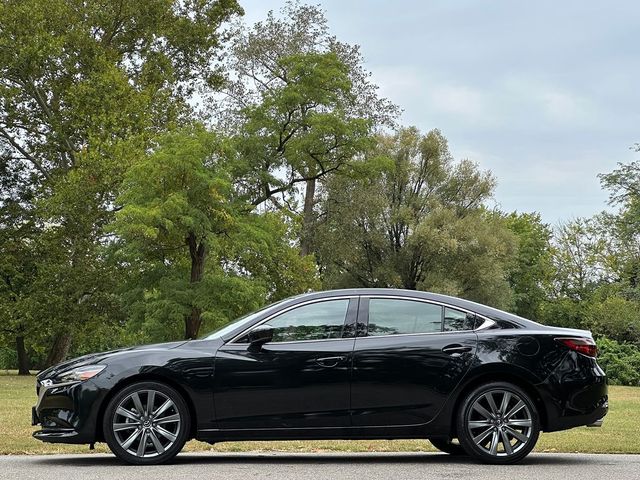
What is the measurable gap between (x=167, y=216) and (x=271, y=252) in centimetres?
545

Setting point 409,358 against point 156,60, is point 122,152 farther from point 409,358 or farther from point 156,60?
point 409,358

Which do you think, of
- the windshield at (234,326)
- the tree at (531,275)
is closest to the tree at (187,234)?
the windshield at (234,326)

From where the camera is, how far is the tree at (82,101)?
112 feet

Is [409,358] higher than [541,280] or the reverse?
the reverse

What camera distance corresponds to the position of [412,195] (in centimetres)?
5647

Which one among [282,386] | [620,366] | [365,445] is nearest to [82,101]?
[620,366]

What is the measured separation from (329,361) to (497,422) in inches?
64.4

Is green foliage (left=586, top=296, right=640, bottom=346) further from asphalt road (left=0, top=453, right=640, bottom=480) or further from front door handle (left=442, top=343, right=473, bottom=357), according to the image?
front door handle (left=442, top=343, right=473, bottom=357)

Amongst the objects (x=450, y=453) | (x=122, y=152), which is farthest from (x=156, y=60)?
(x=450, y=453)

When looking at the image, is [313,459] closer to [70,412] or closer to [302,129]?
[70,412]

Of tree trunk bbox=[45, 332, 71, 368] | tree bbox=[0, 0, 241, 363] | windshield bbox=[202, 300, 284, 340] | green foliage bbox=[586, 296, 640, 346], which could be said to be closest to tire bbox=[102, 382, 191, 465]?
windshield bbox=[202, 300, 284, 340]

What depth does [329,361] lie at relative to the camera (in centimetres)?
850

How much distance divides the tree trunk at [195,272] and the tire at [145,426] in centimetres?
2351

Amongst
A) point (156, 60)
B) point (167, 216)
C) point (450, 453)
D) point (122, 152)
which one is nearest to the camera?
point (450, 453)
